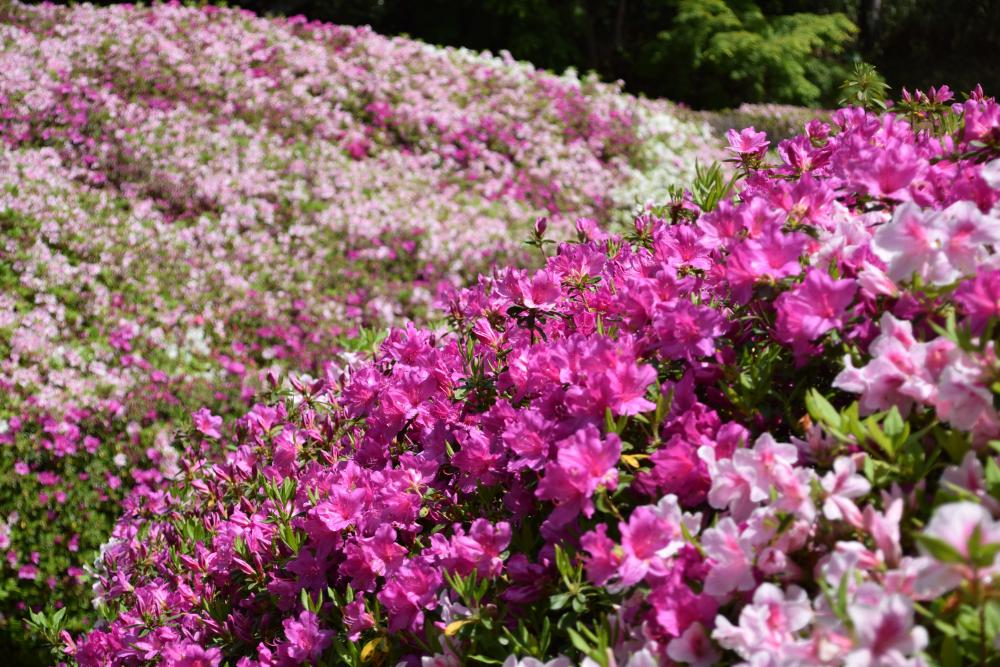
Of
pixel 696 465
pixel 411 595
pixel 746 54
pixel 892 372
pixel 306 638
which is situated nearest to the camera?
pixel 892 372

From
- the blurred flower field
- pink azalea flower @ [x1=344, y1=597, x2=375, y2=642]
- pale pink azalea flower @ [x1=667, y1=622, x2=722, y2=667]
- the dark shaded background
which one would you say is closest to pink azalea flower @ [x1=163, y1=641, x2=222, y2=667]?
the blurred flower field

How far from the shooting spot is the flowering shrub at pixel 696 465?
103 centimetres

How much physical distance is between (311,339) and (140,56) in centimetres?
455

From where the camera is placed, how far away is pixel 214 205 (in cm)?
701

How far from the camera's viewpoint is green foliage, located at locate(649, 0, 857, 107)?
17.6 metres

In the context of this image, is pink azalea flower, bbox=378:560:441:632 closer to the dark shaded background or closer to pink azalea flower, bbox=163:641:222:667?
pink azalea flower, bbox=163:641:222:667

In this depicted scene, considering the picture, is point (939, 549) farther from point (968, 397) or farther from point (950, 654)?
point (968, 397)

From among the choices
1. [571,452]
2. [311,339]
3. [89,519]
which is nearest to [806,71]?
[311,339]

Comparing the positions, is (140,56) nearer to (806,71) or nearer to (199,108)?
(199,108)

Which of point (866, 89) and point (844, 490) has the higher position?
point (866, 89)

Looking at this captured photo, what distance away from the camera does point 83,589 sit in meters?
4.23

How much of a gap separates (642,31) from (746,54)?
4954 mm

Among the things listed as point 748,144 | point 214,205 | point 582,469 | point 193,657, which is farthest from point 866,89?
point 214,205

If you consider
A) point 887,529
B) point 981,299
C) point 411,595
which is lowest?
point 411,595
